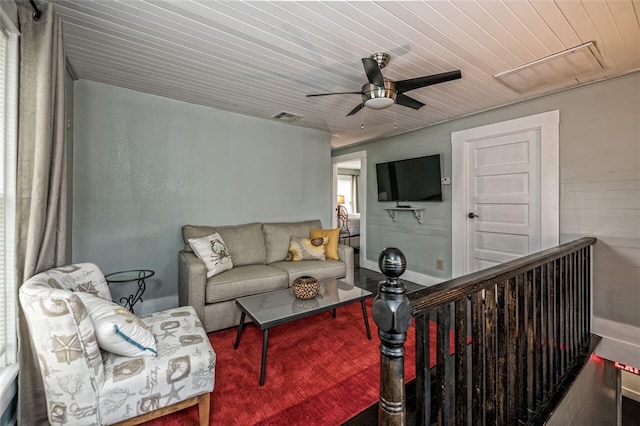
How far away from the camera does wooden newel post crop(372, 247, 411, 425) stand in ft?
2.52

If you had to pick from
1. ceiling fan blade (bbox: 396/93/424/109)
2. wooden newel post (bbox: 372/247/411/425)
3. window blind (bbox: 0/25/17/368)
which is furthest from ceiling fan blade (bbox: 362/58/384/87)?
window blind (bbox: 0/25/17/368)

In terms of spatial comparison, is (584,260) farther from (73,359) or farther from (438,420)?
(73,359)

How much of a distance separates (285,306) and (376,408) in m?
0.89

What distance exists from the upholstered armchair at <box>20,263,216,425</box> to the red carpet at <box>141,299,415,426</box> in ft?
0.93

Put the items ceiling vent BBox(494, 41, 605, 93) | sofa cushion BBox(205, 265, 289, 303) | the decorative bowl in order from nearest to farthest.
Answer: ceiling vent BBox(494, 41, 605, 93) < the decorative bowl < sofa cushion BBox(205, 265, 289, 303)

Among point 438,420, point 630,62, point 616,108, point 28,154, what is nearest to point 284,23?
point 28,154

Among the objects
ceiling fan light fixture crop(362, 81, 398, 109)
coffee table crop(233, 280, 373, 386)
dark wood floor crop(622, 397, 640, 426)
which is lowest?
dark wood floor crop(622, 397, 640, 426)

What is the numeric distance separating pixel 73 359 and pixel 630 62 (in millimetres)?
4144

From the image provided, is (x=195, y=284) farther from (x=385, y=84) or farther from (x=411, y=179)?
(x=411, y=179)

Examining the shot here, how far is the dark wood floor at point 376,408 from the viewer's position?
5.03 ft

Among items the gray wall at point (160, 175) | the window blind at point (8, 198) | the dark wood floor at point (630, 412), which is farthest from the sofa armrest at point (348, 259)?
the dark wood floor at point (630, 412)

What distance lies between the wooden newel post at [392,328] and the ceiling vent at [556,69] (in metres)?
2.49

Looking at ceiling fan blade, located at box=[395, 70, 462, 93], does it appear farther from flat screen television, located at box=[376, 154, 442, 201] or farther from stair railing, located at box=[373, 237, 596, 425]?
flat screen television, located at box=[376, 154, 442, 201]

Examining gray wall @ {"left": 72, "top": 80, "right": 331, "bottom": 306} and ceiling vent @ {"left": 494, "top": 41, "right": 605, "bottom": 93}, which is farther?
gray wall @ {"left": 72, "top": 80, "right": 331, "bottom": 306}
